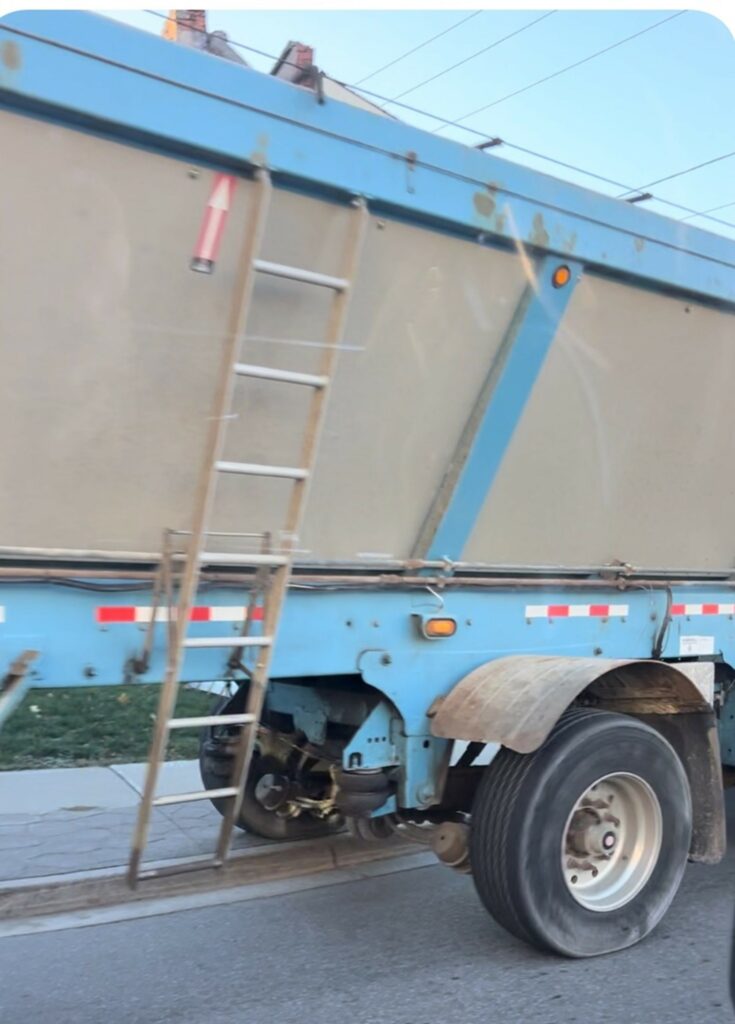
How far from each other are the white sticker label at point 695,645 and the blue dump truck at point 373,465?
35 mm

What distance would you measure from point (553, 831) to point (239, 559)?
66.7 inches

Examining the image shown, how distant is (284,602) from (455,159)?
1.76 metres

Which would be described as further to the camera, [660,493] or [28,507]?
[660,493]

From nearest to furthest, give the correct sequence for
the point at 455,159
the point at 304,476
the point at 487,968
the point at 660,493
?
the point at 304,476, the point at 455,159, the point at 487,968, the point at 660,493

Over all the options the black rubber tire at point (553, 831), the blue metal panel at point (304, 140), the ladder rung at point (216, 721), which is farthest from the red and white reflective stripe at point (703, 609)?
the ladder rung at point (216, 721)

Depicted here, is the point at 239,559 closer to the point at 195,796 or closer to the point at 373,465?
the point at 373,465

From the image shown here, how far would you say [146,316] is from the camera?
3.07 m

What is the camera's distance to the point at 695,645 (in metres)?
4.78

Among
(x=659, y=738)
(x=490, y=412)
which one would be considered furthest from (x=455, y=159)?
(x=659, y=738)

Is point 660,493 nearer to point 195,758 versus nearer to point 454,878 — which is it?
point 454,878

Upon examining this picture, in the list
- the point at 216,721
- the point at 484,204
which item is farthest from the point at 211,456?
the point at 484,204

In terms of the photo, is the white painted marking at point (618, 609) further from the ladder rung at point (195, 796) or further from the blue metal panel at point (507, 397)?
the ladder rung at point (195, 796)

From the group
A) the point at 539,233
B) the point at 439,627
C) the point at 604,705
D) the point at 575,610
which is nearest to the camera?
the point at 539,233

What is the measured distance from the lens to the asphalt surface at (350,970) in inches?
138
